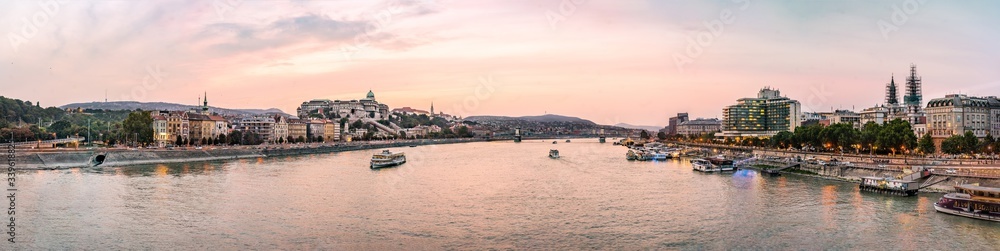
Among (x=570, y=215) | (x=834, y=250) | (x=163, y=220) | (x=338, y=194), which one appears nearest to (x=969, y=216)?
(x=834, y=250)

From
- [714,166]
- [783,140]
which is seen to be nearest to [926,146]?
[714,166]

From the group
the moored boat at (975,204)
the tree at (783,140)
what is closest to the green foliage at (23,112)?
the tree at (783,140)

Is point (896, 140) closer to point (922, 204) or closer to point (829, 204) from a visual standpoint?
point (922, 204)

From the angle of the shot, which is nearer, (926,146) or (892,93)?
(926,146)

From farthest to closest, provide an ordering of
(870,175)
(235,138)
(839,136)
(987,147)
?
(235,138) < (839,136) < (987,147) < (870,175)

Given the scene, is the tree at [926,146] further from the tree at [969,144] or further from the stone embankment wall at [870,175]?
the stone embankment wall at [870,175]

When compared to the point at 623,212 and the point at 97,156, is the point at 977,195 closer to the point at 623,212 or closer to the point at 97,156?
the point at 623,212
